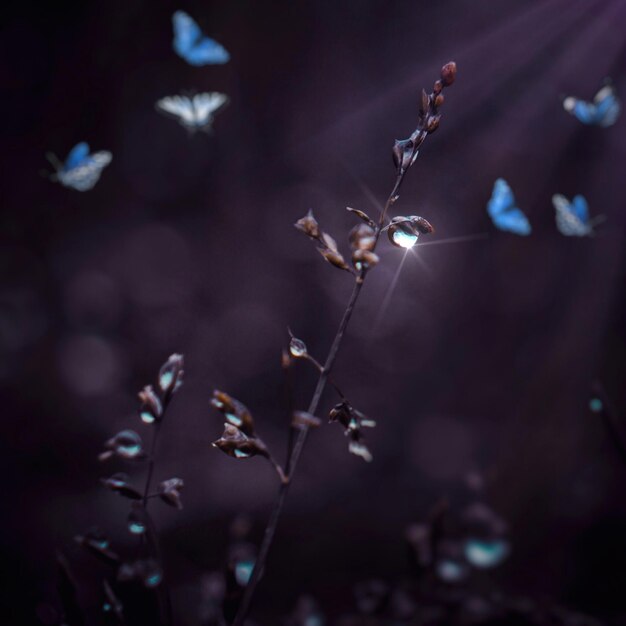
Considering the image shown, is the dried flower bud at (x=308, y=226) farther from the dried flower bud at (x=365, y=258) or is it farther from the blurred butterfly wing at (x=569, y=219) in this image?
the blurred butterfly wing at (x=569, y=219)

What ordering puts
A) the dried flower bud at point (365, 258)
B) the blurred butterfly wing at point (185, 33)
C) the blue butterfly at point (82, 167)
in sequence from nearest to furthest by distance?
the dried flower bud at point (365, 258), the blue butterfly at point (82, 167), the blurred butterfly wing at point (185, 33)

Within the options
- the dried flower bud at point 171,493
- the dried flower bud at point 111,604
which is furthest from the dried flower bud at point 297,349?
the dried flower bud at point 111,604

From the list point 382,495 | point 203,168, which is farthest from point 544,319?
point 203,168

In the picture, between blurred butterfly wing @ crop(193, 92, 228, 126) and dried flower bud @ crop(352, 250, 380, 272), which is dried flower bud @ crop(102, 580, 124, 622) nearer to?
dried flower bud @ crop(352, 250, 380, 272)

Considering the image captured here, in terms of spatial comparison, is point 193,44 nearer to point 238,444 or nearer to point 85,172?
point 85,172

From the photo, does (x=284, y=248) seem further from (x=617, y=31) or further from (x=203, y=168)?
(x=617, y=31)
